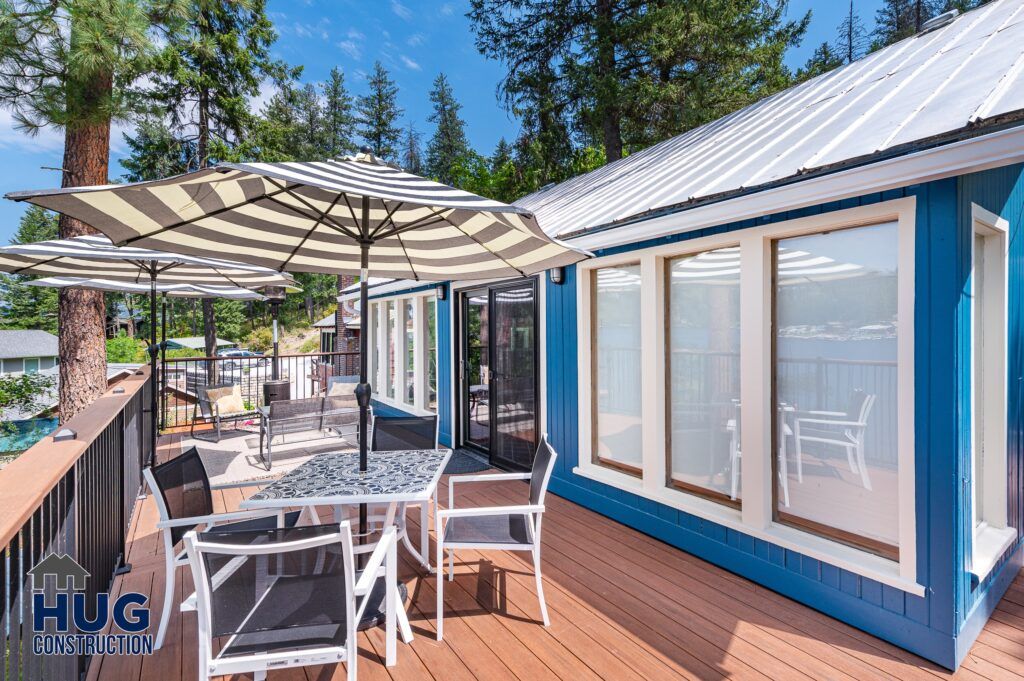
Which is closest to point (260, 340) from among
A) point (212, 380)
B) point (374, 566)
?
point (212, 380)

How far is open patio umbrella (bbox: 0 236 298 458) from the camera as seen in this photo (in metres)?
3.63

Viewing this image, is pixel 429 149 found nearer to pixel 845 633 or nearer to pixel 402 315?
pixel 402 315

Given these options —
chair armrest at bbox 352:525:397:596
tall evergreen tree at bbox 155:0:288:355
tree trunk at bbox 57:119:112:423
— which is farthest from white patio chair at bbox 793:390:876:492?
tall evergreen tree at bbox 155:0:288:355

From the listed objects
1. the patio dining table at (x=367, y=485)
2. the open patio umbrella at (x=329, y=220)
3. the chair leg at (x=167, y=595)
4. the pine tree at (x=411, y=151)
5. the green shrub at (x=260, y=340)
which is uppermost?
the pine tree at (x=411, y=151)

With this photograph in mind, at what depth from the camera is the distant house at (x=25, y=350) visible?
30.2 m

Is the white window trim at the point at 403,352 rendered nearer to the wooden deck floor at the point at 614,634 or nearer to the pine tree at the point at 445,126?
the wooden deck floor at the point at 614,634

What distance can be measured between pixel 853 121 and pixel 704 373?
187cm

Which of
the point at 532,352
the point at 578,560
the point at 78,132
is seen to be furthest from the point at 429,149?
the point at 578,560

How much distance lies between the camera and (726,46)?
371 inches

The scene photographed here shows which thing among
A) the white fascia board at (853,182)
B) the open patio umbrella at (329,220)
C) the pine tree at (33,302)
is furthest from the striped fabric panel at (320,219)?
the pine tree at (33,302)

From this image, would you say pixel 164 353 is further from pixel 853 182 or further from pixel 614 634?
pixel 853 182

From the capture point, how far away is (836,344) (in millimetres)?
2809

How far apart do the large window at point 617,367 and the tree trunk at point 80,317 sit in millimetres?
6456

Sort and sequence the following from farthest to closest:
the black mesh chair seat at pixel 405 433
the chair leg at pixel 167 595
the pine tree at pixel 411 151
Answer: the pine tree at pixel 411 151, the black mesh chair seat at pixel 405 433, the chair leg at pixel 167 595
